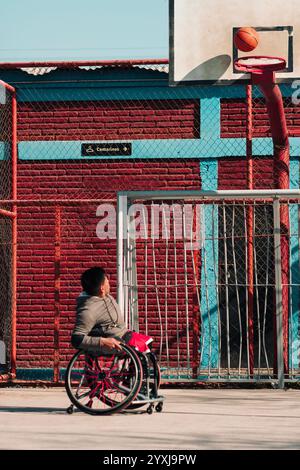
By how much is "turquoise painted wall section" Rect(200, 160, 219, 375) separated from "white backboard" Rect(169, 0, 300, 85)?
2392 millimetres

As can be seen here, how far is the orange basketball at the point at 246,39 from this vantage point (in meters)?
13.1

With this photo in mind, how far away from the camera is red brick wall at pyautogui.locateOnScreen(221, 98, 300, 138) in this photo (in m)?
15.5

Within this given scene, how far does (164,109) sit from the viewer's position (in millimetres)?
15688

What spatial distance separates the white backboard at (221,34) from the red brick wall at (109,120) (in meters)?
2.27

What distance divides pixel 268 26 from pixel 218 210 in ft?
9.48

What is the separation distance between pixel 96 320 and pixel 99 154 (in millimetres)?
6004

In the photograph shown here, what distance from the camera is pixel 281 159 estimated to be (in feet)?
45.2

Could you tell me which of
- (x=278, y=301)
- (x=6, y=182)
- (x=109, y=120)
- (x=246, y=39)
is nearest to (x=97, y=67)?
(x=109, y=120)

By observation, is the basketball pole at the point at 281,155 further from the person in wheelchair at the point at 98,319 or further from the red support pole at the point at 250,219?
the person in wheelchair at the point at 98,319

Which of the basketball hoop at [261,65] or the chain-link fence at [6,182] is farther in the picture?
the chain-link fence at [6,182]

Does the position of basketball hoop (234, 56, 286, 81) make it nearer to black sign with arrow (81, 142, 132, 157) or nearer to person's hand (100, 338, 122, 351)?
black sign with arrow (81, 142, 132, 157)

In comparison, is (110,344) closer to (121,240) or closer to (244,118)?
(121,240)

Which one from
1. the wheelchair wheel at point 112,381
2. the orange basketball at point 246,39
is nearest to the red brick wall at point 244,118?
the orange basketball at point 246,39

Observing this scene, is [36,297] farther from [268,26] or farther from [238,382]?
[268,26]
